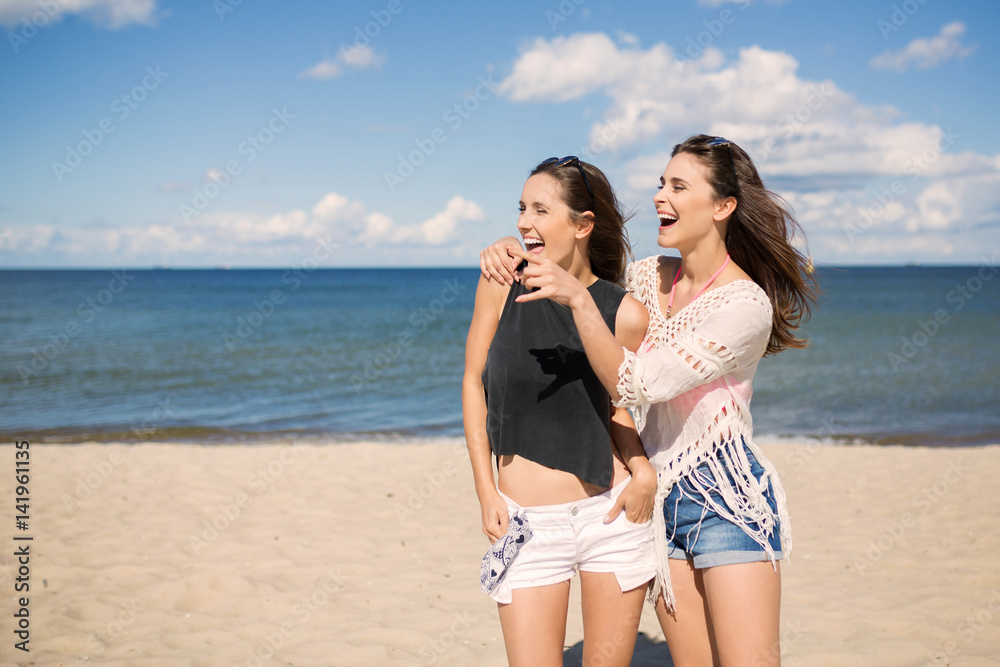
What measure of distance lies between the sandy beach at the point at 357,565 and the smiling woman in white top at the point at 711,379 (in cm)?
212

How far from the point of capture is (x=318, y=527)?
21.0ft

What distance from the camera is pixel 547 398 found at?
8.03 ft

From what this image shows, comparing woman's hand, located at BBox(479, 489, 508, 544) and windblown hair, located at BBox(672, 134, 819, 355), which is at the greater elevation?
windblown hair, located at BBox(672, 134, 819, 355)

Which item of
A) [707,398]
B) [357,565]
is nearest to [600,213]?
[707,398]

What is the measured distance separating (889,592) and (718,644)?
11.7 feet

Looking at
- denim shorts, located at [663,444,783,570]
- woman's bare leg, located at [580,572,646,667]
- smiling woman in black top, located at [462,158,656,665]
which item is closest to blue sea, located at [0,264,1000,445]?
denim shorts, located at [663,444,783,570]

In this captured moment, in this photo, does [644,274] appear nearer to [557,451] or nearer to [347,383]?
[557,451]

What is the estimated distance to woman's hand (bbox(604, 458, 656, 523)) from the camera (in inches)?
94.6

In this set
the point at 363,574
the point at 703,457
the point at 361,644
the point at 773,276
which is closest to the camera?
the point at 703,457

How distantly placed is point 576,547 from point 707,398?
2.43 ft

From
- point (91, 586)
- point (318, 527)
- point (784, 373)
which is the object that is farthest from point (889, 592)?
point (784, 373)

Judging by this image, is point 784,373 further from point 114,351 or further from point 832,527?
point 114,351

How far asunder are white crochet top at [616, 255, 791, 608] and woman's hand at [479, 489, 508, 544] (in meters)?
0.59

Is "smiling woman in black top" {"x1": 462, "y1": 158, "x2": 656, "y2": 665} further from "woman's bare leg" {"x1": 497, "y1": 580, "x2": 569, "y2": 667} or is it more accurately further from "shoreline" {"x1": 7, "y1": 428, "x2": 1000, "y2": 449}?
"shoreline" {"x1": 7, "y1": 428, "x2": 1000, "y2": 449}
